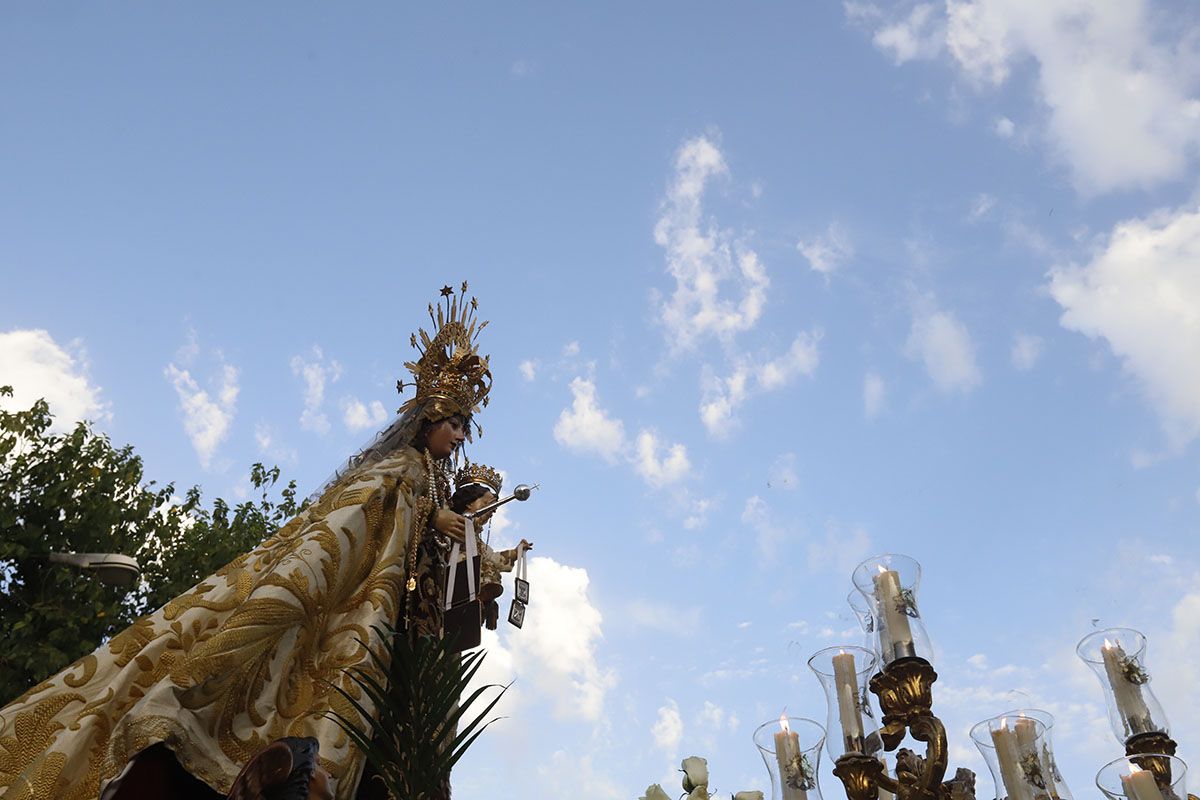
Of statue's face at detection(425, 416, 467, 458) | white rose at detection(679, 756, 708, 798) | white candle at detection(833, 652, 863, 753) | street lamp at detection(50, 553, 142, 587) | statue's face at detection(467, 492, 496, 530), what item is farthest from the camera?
street lamp at detection(50, 553, 142, 587)

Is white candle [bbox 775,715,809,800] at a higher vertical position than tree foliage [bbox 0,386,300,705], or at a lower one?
lower

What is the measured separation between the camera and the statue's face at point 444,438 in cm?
668

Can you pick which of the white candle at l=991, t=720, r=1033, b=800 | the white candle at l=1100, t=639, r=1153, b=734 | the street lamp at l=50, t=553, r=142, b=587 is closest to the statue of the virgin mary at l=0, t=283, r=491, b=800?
the white candle at l=991, t=720, r=1033, b=800

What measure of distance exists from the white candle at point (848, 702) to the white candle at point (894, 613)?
0.27 m

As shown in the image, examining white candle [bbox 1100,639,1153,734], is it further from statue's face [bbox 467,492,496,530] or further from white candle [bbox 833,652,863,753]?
statue's face [bbox 467,492,496,530]

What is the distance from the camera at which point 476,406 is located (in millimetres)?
6988

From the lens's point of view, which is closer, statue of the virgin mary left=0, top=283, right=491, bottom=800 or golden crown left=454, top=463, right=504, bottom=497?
statue of the virgin mary left=0, top=283, right=491, bottom=800

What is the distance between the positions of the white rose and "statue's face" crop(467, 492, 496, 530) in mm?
3003

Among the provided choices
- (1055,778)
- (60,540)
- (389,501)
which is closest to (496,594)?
(389,501)

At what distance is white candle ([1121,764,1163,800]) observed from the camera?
2980 millimetres

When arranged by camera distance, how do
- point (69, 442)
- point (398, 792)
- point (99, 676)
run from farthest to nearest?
point (69, 442) → point (99, 676) → point (398, 792)

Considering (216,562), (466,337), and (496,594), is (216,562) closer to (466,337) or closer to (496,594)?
(466,337)

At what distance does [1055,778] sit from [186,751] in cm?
323

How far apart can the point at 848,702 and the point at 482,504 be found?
2.98m
